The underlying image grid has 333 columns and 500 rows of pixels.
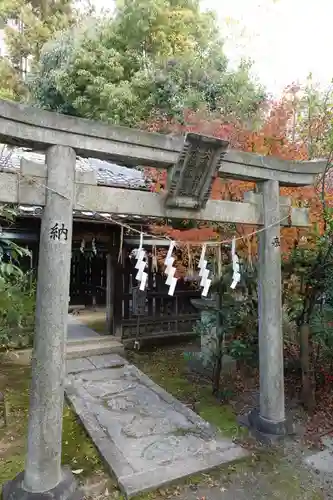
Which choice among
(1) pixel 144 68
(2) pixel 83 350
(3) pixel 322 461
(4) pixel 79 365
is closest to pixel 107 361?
(4) pixel 79 365

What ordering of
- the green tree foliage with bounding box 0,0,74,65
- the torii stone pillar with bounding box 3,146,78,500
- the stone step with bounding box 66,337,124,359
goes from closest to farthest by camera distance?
the torii stone pillar with bounding box 3,146,78,500 → the stone step with bounding box 66,337,124,359 → the green tree foliage with bounding box 0,0,74,65

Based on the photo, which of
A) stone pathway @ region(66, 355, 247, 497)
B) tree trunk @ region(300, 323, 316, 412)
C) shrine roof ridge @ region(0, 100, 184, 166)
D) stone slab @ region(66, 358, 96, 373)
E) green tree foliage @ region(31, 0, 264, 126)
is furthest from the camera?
green tree foliage @ region(31, 0, 264, 126)

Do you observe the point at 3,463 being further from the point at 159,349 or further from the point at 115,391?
the point at 159,349

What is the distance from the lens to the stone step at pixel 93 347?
8.82 metres

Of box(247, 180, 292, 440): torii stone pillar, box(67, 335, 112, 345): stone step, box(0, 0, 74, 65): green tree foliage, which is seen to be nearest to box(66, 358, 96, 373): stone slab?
box(67, 335, 112, 345): stone step

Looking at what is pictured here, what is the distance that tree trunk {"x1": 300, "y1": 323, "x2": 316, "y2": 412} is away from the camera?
5.66 meters

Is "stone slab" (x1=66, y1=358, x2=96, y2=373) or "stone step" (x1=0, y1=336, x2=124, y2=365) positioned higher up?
"stone step" (x1=0, y1=336, x2=124, y2=365)

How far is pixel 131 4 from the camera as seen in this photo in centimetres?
1614

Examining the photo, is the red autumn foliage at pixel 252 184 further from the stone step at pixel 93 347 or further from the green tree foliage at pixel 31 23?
the green tree foliage at pixel 31 23

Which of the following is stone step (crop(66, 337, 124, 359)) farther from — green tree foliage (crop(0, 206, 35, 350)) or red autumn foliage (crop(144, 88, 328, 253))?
red autumn foliage (crop(144, 88, 328, 253))

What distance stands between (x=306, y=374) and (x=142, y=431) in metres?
2.92

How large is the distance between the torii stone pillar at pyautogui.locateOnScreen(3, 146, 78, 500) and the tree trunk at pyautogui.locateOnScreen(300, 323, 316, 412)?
4.00m

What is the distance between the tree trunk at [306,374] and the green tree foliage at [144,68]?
10537 mm

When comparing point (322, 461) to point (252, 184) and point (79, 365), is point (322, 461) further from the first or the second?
point (79, 365)
